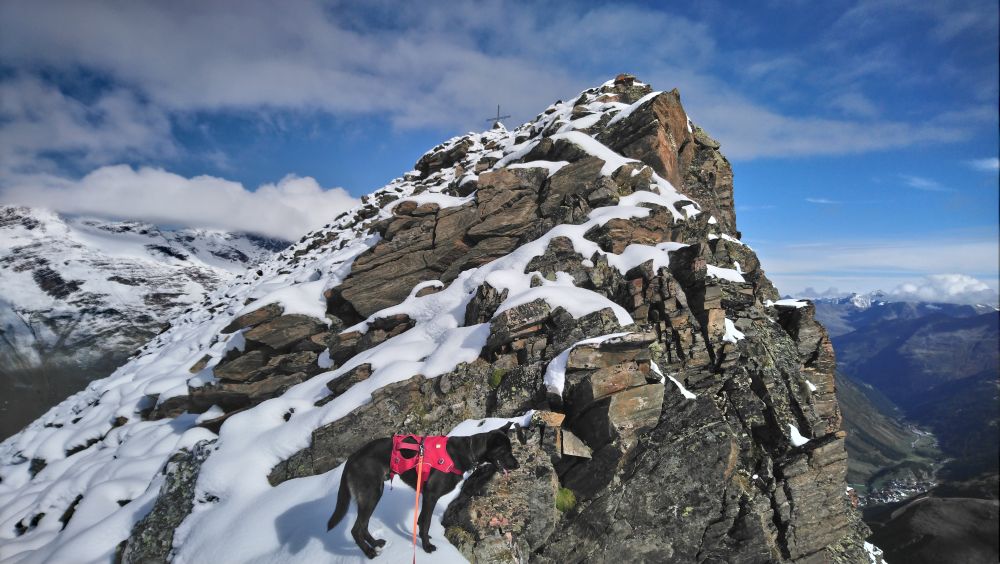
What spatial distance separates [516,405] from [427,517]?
14.2 feet

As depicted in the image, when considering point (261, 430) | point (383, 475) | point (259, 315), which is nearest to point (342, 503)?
point (383, 475)

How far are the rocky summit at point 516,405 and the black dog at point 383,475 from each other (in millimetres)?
543

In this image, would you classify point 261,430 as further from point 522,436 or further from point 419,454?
point 522,436

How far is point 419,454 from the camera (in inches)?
321

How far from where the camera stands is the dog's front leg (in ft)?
26.9

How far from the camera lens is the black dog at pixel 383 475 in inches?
318

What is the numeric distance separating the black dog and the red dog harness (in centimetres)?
14

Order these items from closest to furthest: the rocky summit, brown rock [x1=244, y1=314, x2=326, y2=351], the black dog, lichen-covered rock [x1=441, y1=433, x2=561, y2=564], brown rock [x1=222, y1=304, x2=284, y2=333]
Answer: the black dog < lichen-covered rock [x1=441, y1=433, x2=561, y2=564] < the rocky summit < brown rock [x1=244, y1=314, x2=326, y2=351] < brown rock [x1=222, y1=304, x2=284, y2=333]

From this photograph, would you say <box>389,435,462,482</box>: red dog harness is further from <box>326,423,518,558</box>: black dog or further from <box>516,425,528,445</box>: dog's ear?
<box>516,425,528,445</box>: dog's ear

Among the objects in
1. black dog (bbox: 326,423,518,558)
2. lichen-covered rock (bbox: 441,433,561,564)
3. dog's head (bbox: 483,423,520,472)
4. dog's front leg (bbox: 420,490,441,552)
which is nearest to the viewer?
black dog (bbox: 326,423,518,558)

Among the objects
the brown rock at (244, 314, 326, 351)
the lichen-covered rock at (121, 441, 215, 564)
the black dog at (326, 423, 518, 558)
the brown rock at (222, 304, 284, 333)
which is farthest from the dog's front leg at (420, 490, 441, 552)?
the brown rock at (222, 304, 284, 333)

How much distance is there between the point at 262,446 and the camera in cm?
1224

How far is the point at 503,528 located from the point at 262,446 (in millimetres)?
7627

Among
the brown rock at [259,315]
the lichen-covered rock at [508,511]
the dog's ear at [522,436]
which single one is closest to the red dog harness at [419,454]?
the lichen-covered rock at [508,511]
